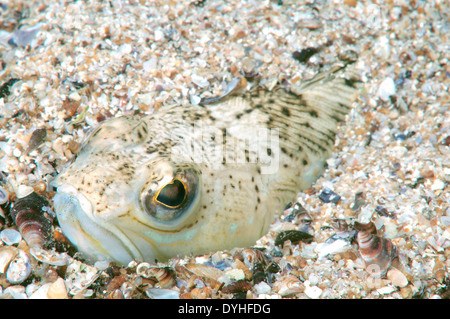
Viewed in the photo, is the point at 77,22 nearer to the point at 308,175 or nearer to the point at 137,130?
the point at 137,130

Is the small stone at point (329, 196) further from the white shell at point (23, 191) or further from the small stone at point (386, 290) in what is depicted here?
the white shell at point (23, 191)

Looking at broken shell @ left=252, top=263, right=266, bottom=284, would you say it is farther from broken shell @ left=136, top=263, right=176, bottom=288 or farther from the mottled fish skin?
broken shell @ left=136, top=263, right=176, bottom=288

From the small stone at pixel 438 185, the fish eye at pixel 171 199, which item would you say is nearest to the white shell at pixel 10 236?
the fish eye at pixel 171 199

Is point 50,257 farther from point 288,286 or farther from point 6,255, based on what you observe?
point 288,286

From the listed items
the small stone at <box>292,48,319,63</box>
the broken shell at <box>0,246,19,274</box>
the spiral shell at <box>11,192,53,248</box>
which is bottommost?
the broken shell at <box>0,246,19,274</box>

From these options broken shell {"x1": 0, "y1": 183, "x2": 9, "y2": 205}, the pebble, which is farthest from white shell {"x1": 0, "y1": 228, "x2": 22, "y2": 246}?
the pebble

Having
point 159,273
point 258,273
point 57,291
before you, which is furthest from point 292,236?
point 57,291
